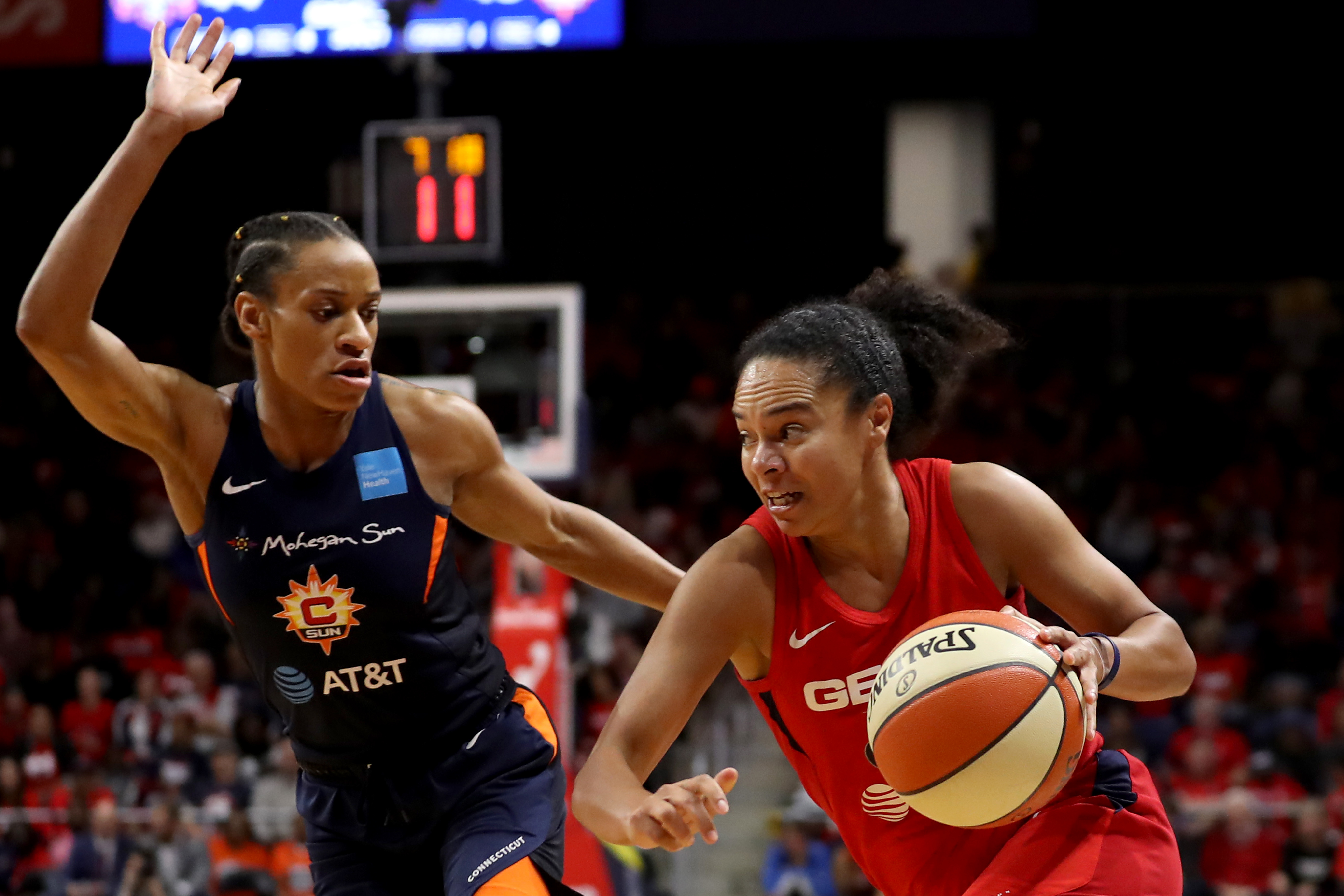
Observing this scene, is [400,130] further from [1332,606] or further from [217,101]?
[1332,606]

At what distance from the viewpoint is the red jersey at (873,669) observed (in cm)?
277

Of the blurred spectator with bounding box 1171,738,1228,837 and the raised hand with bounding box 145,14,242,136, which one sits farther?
the blurred spectator with bounding box 1171,738,1228,837

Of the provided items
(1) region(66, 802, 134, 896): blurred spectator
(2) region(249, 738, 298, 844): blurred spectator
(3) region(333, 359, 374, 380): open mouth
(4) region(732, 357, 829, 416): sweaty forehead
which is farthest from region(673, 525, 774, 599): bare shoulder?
(1) region(66, 802, 134, 896): blurred spectator

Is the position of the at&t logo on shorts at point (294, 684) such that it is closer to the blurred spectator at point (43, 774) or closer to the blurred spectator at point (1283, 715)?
the blurred spectator at point (43, 774)

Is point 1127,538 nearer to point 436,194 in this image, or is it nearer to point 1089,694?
point 436,194

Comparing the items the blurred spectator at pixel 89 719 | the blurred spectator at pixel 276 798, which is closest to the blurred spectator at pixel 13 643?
the blurred spectator at pixel 89 719

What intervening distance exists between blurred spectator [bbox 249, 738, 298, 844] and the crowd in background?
0.6 inches

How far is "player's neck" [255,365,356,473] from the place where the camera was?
9.78 feet

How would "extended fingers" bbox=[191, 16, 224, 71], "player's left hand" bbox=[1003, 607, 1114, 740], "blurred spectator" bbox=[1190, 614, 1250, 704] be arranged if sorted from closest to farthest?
1. "player's left hand" bbox=[1003, 607, 1114, 740]
2. "extended fingers" bbox=[191, 16, 224, 71]
3. "blurred spectator" bbox=[1190, 614, 1250, 704]

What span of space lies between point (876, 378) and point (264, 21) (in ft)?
22.7

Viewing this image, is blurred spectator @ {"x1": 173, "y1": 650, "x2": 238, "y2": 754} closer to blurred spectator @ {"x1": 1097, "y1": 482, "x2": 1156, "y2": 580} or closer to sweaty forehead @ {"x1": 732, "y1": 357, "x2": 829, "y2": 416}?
blurred spectator @ {"x1": 1097, "y1": 482, "x2": 1156, "y2": 580}

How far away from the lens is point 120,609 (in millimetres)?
11094

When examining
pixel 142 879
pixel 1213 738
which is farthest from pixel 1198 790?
pixel 142 879

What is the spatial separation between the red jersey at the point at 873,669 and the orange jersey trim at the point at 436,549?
60 centimetres
